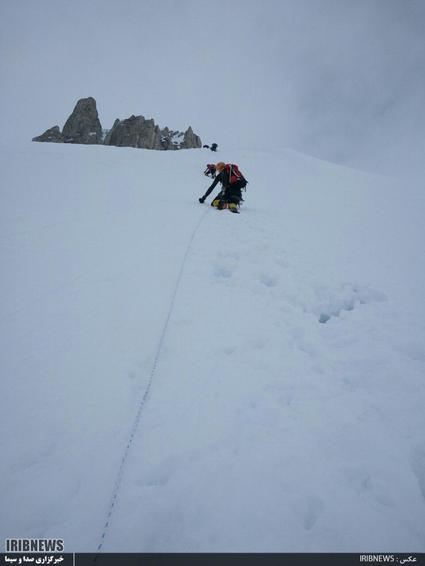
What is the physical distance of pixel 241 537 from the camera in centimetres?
229

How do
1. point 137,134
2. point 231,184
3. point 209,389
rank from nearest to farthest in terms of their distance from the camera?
point 209,389, point 231,184, point 137,134

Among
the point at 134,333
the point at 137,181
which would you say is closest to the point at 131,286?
the point at 134,333

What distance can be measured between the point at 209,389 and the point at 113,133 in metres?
97.0

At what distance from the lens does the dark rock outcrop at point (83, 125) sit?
91.0 m

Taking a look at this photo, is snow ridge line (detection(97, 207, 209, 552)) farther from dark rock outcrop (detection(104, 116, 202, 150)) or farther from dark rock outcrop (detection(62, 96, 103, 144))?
dark rock outcrop (detection(62, 96, 103, 144))

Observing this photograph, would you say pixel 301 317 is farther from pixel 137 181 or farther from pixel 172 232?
pixel 137 181

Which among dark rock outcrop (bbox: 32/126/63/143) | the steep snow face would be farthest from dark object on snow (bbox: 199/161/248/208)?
dark rock outcrop (bbox: 32/126/63/143)

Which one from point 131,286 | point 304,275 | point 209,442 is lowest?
point 209,442

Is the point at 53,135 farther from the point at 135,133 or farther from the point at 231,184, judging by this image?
the point at 231,184

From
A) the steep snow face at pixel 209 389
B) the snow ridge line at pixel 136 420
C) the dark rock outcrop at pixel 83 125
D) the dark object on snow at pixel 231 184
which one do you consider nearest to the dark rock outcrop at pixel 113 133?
the dark rock outcrop at pixel 83 125

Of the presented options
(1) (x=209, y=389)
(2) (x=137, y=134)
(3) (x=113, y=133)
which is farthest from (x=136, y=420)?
(3) (x=113, y=133)

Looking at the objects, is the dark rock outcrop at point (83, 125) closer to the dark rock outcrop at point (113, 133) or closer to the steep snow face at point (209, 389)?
the dark rock outcrop at point (113, 133)

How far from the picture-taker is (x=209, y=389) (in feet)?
11.2

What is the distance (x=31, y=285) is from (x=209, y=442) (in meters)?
4.16
